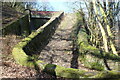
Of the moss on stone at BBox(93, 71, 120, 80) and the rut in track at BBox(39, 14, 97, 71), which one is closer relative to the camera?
the moss on stone at BBox(93, 71, 120, 80)

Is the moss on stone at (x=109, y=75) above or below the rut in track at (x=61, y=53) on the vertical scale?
above

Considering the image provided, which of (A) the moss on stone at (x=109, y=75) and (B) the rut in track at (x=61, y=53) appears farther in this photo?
(B) the rut in track at (x=61, y=53)

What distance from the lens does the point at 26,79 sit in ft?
21.5

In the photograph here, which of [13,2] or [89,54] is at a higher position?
[13,2]

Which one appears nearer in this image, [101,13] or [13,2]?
[101,13]

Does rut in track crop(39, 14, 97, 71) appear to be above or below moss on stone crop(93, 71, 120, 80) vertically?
below

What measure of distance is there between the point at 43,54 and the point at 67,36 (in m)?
A: 5.23

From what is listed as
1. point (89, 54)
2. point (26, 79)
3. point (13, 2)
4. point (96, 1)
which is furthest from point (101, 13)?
point (13, 2)

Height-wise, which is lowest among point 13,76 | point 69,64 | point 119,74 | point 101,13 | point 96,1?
point 69,64

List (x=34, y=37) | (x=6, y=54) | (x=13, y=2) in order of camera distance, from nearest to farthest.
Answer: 1. (x=6, y=54)
2. (x=34, y=37)
3. (x=13, y=2)

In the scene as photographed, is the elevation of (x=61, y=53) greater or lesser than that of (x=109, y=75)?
lesser

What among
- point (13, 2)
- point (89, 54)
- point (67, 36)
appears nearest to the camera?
point (89, 54)

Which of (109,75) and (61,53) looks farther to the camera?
(61,53)

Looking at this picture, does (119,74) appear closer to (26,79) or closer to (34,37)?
(26,79)
